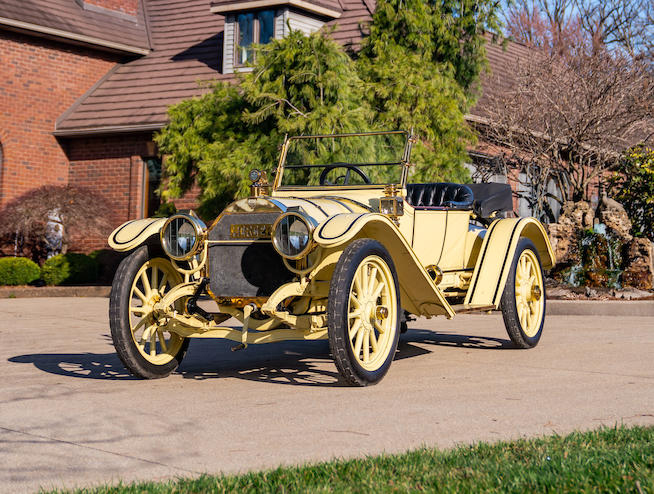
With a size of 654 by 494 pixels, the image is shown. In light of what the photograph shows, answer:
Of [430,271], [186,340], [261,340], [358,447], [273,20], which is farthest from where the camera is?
[273,20]

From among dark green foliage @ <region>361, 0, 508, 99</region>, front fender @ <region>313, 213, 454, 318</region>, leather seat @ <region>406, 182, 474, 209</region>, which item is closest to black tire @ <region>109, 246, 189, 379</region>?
front fender @ <region>313, 213, 454, 318</region>

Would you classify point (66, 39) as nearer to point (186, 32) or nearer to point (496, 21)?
point (186, 32)

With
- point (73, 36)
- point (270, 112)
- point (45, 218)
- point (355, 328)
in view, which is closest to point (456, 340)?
point (355, 328)

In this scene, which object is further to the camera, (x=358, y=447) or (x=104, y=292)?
(x=104, y=292)

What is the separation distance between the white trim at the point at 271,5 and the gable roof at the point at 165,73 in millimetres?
327

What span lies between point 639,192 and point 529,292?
830 centimetres

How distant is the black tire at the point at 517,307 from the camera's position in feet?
24.2

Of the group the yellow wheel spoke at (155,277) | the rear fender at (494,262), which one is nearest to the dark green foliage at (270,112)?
the rear fender at (494,262)

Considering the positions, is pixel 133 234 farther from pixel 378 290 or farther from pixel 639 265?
pixel 639 265

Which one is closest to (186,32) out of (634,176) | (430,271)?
(634,176)

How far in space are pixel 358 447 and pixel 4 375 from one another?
131 inches

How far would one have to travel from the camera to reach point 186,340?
643 cm

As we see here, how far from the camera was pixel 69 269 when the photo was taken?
1805cm

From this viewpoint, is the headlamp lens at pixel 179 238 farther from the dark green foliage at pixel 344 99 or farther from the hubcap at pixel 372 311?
the dark green foliage at pixel 344 99
